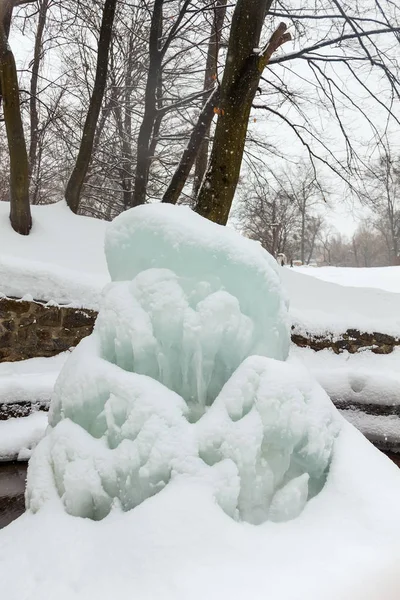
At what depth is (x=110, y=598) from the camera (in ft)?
4.73

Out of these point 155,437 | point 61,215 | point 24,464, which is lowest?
point 24,464

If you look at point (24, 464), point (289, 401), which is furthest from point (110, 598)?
point (24, 464)

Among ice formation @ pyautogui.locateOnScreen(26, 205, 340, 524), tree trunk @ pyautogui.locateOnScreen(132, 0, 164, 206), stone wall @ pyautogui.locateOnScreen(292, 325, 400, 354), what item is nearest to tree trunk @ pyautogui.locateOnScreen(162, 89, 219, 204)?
tree trunk @ pyautogui.locateOnScreen(132, 0, 164, 206)

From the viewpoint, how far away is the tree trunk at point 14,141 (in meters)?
6.73

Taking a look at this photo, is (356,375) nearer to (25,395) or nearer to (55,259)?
(25,395)

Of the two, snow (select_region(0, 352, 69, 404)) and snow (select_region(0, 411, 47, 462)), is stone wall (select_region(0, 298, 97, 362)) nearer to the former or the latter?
snow (select_region(0, 352, 69, 404))

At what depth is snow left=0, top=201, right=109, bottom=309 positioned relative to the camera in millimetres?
5355

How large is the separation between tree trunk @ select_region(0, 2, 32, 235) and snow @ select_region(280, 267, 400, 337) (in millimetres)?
4669

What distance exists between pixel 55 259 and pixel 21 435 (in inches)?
115

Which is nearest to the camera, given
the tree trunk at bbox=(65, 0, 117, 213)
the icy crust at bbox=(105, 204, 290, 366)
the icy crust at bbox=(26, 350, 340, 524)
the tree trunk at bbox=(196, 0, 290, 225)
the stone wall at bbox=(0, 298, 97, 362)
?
the icy crust at bbox=(26, 350, 340, 524)

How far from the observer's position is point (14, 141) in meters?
6.89

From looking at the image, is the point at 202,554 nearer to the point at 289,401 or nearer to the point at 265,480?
the point at 265,480

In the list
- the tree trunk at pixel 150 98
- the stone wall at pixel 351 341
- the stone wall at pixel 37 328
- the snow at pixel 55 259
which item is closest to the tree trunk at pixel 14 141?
the snow at pixel 55 259

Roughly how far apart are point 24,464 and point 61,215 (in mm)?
5114
